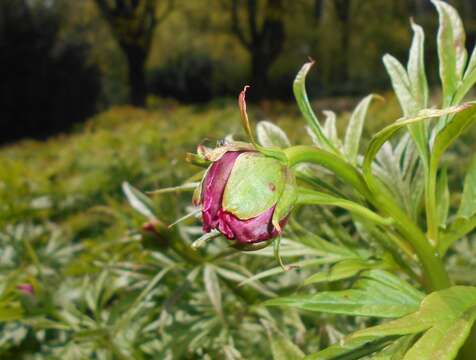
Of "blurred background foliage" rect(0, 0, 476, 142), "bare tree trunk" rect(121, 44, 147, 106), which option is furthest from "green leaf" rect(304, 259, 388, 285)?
"bare tree trunk" rect(121, 44, 147, 106)

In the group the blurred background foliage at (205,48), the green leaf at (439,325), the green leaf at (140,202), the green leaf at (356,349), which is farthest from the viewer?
the blurred background foliage at (205,48)

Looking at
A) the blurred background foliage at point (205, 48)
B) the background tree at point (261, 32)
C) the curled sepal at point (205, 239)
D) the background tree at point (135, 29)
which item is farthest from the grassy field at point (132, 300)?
the background tree at point (261, 32)

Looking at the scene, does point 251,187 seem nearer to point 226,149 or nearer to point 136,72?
point 226,149

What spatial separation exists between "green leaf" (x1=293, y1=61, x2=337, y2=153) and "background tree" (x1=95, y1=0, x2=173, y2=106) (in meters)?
11.0

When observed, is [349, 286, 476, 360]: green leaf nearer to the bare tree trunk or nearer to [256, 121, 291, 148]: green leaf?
[256, 121, 291, 148]: green leaf

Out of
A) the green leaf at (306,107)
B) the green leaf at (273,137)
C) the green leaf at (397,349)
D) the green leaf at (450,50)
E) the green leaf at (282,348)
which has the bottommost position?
the green leaf at (282,348)

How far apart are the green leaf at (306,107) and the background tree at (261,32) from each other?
11420 millimetres

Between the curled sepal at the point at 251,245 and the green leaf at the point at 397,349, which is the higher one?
the curled sepal at the point at 251,245

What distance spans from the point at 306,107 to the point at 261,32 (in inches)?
463

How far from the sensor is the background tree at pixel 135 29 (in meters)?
11.1

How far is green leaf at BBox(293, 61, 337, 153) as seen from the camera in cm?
53

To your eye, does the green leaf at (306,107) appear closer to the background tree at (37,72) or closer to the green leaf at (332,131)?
the green leaf at (332,131)

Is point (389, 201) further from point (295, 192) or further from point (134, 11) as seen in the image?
point (134, 11)

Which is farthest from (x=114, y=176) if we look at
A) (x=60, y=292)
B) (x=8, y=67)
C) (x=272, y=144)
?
(x=8, y=67)
